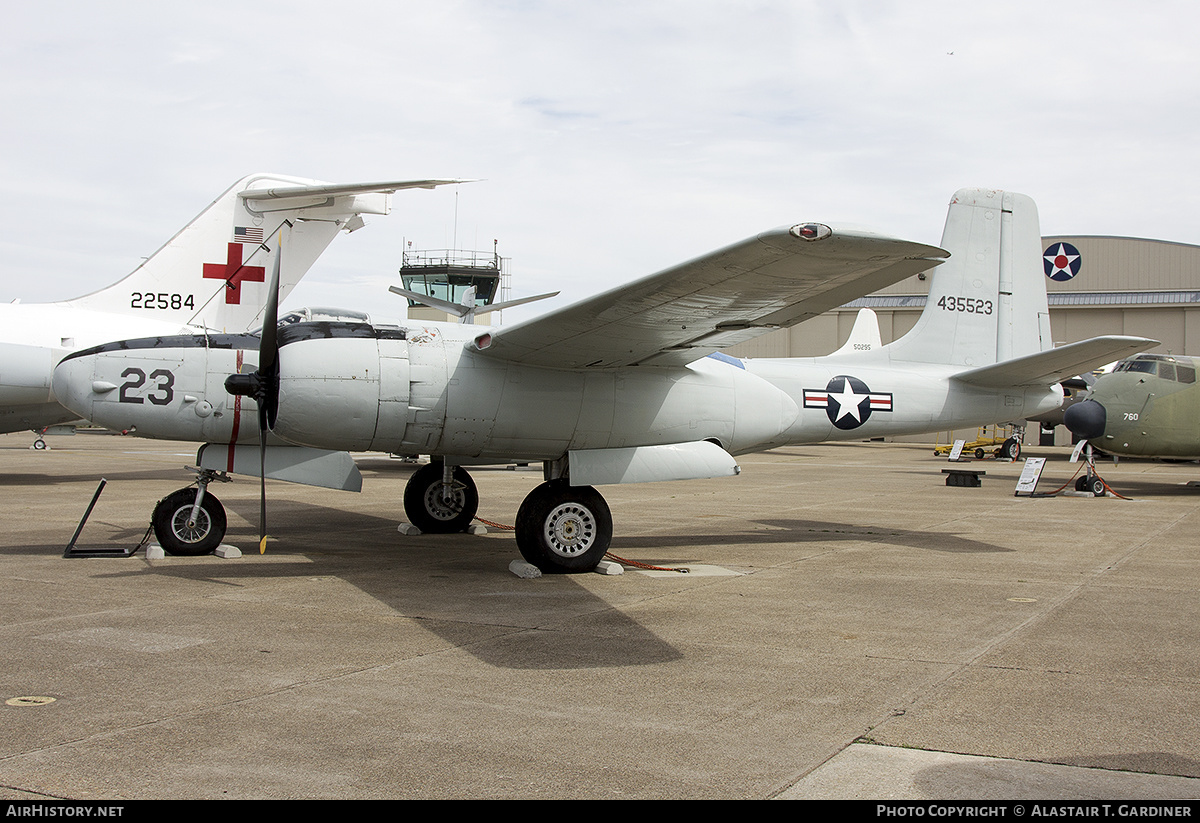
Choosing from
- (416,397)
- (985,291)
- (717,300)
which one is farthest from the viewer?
(985,291)

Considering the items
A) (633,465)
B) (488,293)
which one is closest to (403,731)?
(633,465)

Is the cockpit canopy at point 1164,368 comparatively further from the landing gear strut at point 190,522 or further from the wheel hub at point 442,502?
the landing gear strut at point 190,522

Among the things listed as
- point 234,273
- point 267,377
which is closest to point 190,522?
point 267,377

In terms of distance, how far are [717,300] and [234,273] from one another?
12.7m

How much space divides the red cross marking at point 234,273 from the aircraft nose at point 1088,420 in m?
17.6

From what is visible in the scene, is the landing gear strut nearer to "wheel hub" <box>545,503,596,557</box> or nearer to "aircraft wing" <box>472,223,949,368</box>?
"aircraft wing" <box>472,223,949,368</box>

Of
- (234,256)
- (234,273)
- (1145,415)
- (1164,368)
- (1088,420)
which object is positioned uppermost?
(234,256)

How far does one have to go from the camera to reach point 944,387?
513 inches

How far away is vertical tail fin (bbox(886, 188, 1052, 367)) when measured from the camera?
44.5 ft

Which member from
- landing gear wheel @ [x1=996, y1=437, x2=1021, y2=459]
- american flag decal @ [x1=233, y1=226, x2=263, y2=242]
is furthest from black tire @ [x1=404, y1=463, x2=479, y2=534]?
landing gear wheel @ [x1=996, y1=437, x2=1021, y2=459]

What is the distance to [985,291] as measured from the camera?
45.6 ft

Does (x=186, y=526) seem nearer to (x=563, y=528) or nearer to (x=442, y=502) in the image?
(x=442, y=502)

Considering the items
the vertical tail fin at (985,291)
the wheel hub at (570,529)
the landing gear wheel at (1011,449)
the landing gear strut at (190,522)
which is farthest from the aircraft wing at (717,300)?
the landing gear wheel at (1011,449)

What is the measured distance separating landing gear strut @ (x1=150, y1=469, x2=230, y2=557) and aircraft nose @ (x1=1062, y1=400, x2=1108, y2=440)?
18241 millimetres
